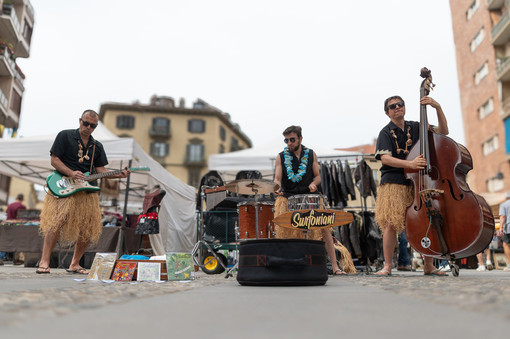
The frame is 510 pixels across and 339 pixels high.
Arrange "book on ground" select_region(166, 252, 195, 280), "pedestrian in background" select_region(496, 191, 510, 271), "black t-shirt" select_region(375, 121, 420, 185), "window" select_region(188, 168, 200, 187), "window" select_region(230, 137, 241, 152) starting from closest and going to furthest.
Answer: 1. "book on ground" select_region(166, 252, 195, 280)
2. "black t-shirt" select_region(375, 121, 420, 185)
3. "pedestrian in background" select_region(496, 191, 510, 271)
4. "window" select_region(188, 168, 200, 187)
5. "window" select_region(230, 137, 241, 152)

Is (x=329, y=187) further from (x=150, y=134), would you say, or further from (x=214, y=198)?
(x=150, y=134)

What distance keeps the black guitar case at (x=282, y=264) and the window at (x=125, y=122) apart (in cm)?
4635

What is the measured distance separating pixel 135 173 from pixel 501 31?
918 inches

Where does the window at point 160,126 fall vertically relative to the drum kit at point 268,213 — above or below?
above

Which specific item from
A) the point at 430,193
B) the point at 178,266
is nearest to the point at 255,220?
the point at 178,266

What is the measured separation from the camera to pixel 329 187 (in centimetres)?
802

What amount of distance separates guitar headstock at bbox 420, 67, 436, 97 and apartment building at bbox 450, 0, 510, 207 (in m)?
22.8

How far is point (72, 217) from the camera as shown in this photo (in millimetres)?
4770

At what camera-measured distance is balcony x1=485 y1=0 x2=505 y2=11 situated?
25.5m

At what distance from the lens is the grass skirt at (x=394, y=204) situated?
167 inches

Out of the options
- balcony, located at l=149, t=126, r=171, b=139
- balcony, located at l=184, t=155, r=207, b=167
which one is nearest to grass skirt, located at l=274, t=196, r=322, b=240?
balcony, located at l=184, t=155, r=207, b=167

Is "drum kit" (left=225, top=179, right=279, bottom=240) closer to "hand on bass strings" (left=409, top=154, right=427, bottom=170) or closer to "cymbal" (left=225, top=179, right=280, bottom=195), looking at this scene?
"cymbal" (left=225, top=179, right=280, bottom=195)

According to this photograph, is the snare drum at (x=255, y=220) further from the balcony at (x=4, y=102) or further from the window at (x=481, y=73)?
the window at (x=481, y=73)

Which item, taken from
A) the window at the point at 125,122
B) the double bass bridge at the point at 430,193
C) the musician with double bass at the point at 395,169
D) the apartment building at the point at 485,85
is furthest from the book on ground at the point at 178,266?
the window at the point at 125,122
